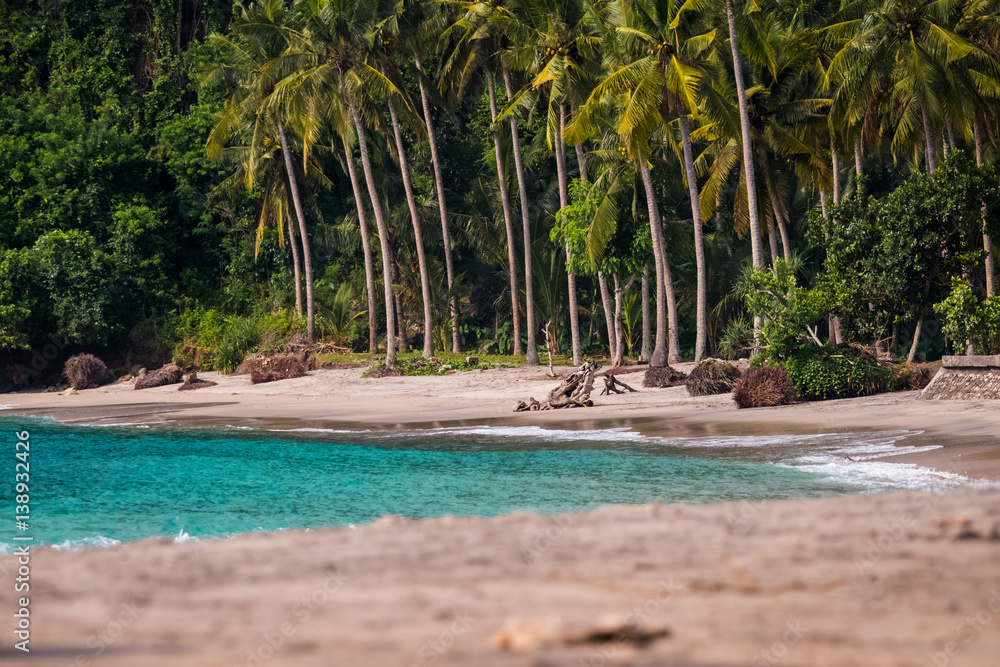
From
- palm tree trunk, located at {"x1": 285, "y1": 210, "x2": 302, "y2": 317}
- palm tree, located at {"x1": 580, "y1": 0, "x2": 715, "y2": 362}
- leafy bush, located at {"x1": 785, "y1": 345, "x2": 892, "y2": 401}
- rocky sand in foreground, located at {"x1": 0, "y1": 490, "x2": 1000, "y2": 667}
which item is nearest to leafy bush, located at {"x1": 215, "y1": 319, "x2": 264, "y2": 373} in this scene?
palm tree trunk, located at {"x1": 285, "y1": 210, "x2": 302, "y2": 317}

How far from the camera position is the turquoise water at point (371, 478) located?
31.1 ft

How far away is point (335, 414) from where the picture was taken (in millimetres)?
20984

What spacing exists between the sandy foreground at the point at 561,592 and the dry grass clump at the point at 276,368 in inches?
942

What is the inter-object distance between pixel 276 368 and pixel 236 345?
3.79 m

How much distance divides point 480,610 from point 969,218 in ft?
59.2

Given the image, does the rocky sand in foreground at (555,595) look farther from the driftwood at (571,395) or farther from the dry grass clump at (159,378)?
the dry grass clump at (159,378)

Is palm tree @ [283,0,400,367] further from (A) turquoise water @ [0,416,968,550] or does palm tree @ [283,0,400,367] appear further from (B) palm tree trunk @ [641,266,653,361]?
(A) turquoise water @ [0,416,968,550]

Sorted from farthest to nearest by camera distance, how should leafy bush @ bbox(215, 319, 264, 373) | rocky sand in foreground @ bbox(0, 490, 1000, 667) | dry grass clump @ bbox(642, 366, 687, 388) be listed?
leafy bush @ bbox(215, 319, 264, 373)
dry grass clump @ bbox(642, 366, 687, 388)
rocky sand in foreground @ bbox(0, 490, 1000, 667)

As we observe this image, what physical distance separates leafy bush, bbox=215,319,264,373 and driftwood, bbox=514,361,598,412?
1619 cm

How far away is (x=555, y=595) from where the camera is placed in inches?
143

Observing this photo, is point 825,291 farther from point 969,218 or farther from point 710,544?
point 710,544

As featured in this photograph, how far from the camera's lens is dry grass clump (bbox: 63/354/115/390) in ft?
108

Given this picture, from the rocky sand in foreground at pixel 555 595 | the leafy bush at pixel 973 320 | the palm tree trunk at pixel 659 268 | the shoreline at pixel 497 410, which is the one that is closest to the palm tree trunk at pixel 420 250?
the shoreline at pixel 497 410

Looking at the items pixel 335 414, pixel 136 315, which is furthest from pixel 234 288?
pixel 335 414
